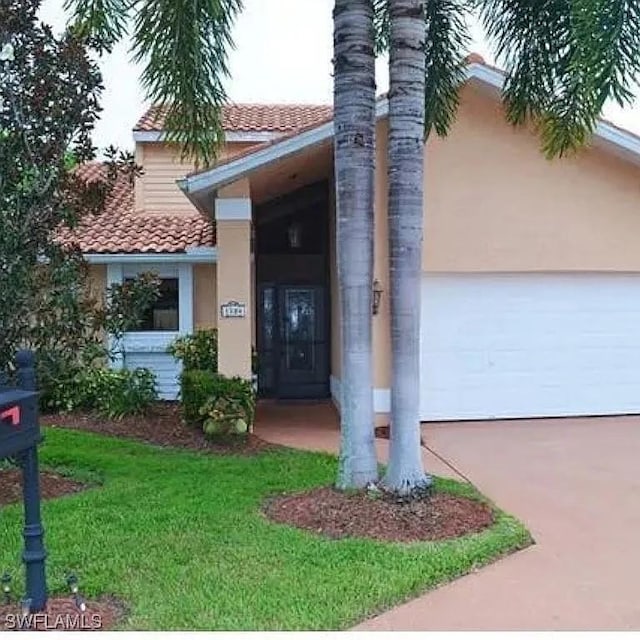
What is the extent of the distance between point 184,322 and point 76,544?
10.2m

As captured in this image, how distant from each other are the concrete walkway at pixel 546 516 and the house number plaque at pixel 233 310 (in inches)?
75.7

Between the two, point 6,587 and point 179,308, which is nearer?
point 6,587

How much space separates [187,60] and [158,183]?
10.7 meters

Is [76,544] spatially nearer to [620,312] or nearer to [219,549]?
[219,549]

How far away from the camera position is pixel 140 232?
56.6 ft

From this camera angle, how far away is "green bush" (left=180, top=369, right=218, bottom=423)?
39.0 ft

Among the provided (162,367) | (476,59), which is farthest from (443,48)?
(162,367)

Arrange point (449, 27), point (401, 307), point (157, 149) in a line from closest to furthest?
1. point (401, 307)
2. point (449, 27)
3. point (157, 149)

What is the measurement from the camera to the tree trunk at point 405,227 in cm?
768

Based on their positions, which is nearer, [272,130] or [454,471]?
[454,471]

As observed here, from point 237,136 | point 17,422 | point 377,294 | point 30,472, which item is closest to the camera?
point 17,422

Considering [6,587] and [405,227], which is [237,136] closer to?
[405,227]
